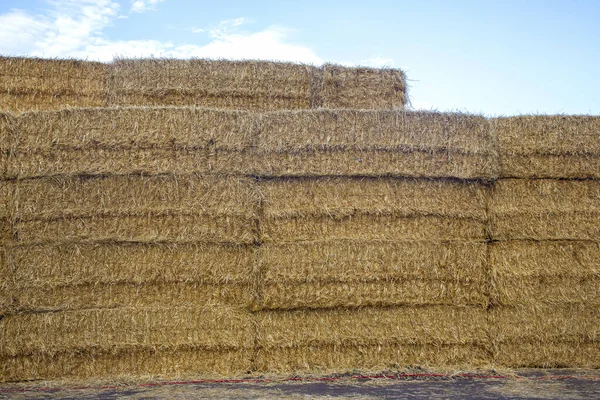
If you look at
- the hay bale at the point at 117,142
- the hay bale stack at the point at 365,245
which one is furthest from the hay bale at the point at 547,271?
the hay bale at the point at 117,142

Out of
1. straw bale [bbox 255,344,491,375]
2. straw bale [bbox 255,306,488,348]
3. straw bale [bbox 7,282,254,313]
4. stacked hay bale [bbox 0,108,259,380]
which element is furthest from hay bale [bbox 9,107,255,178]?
straw bale [bbox 255,344,491,375]

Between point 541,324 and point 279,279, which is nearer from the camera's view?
point 279,279

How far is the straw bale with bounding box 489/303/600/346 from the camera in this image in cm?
598

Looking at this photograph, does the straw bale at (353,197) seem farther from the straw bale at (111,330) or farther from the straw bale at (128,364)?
the straw bale at (128,364)

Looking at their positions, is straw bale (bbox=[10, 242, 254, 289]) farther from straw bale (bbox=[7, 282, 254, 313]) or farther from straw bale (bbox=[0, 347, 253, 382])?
straw bale (bbox=[0, 347, 253, 382])

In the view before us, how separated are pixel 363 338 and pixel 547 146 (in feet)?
8.72

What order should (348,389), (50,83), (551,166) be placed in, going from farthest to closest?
(50,83) → (551,166) → (348,389)

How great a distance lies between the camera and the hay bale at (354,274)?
5.69 meters

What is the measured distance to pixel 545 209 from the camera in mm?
6070

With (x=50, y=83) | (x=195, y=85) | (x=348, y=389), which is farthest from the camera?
(x=50, y=83)

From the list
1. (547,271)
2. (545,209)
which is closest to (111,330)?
(547,271)

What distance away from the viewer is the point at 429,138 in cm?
589

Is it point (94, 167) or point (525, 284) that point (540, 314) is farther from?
point (94, 167)

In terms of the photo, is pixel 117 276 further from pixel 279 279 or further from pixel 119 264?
pixel 279 279
